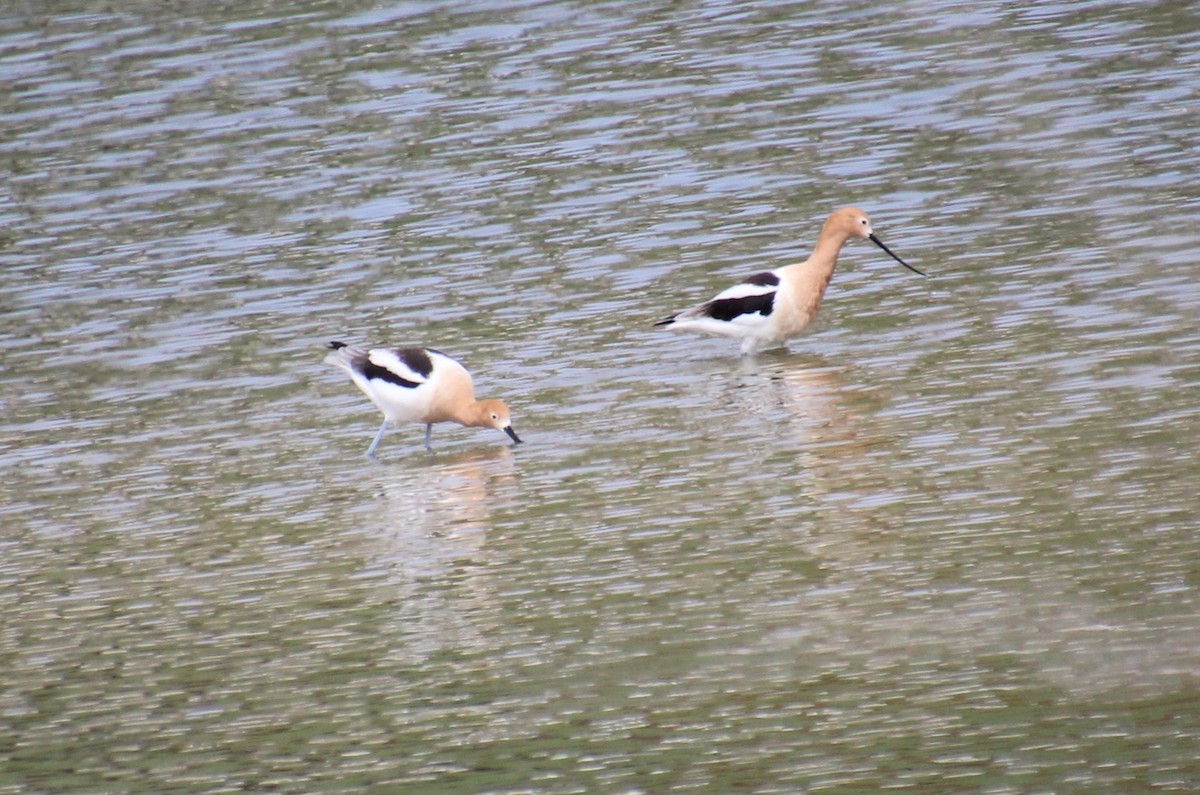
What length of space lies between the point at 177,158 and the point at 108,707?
56.8ft

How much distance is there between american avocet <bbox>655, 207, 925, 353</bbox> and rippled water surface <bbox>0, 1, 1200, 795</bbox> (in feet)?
0.88

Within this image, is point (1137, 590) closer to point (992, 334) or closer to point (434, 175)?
point (992, 334)

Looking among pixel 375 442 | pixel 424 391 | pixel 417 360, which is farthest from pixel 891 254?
pixel 375 442

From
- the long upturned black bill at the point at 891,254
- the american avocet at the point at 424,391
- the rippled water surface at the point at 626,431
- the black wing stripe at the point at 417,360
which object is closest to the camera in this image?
the rippled water surface at the point at 626,431

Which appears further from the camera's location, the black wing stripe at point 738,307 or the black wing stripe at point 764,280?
the black wing stripe at point 764,280

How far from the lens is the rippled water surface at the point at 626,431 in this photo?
9.79 metres

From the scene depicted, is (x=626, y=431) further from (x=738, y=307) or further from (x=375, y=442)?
(x=738, y=307)

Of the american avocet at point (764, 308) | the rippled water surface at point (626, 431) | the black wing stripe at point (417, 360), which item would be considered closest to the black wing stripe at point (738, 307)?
the american avocet at point (764, 308)

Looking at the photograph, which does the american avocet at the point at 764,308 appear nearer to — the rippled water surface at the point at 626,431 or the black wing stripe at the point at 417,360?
the rippled water surface at the point at 626,431

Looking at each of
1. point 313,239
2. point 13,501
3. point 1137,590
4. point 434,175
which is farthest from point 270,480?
point 434,175

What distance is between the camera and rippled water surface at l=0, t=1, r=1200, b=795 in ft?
32.1

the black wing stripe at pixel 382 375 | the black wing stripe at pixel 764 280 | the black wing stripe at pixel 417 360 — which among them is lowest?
the black wing stripe at pixel 764 280

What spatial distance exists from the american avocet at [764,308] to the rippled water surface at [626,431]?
268 mm

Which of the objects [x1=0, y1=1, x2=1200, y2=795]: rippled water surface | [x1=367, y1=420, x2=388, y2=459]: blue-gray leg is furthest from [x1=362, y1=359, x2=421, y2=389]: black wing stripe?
[x1=0, y1=1, x2=1200, y2=795]: rippled water surface
